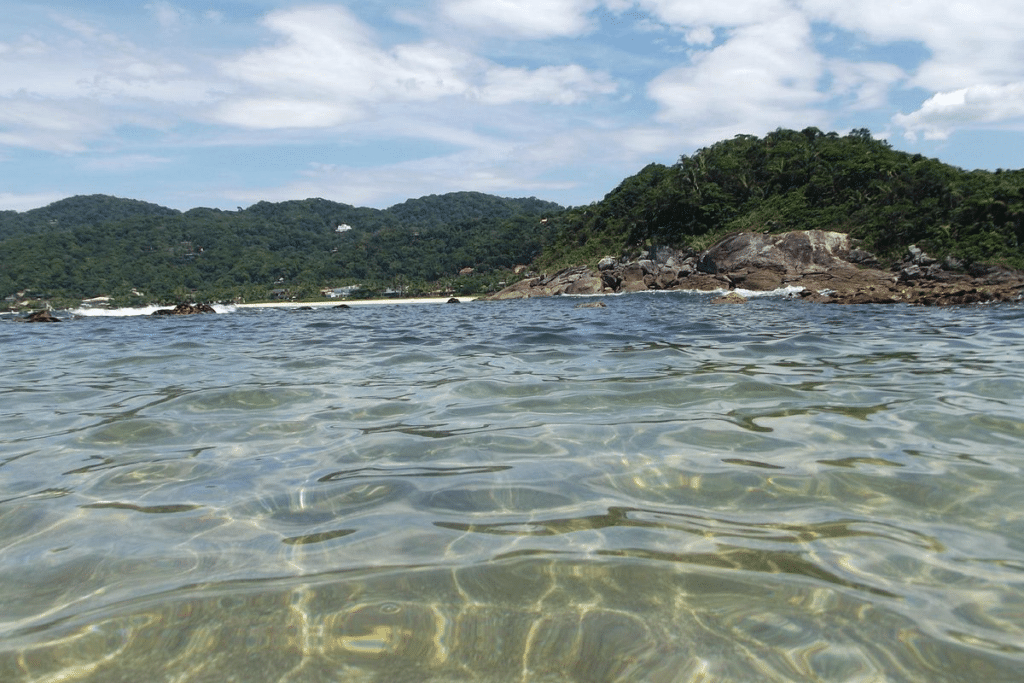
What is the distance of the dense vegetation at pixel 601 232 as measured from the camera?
46.2 meters

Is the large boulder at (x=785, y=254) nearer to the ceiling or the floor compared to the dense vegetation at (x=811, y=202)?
nearer to the floor

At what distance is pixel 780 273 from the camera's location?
4791 centimetres

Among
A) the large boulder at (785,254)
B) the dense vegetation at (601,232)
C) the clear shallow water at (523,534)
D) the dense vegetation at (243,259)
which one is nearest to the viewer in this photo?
the clear shallow water at (523,534)

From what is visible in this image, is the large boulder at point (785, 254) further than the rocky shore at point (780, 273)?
Yes

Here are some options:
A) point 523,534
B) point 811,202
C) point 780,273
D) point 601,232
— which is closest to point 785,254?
point 780,273

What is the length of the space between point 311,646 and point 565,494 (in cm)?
170

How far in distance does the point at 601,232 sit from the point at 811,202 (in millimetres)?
27491

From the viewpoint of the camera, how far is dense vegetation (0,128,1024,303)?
4622 cm

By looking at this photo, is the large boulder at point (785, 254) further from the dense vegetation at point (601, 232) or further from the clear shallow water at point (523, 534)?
the clear shallow water at point (523, 534)

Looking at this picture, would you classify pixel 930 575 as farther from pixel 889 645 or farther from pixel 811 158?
pixel 811 158

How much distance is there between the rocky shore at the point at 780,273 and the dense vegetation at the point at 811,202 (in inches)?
71.3

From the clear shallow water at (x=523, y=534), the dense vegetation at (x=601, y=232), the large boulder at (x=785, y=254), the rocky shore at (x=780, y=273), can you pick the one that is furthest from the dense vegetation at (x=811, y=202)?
the clear shallow water at (x=523, y=534)

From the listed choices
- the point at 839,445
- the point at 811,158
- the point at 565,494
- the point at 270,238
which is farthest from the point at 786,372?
the point at 270,238

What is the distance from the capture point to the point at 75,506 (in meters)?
3.50
